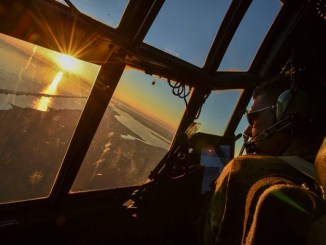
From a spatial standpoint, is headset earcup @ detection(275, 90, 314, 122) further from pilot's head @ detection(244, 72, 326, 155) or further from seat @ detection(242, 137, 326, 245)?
seat @ detection(242, 137, 326, 245)

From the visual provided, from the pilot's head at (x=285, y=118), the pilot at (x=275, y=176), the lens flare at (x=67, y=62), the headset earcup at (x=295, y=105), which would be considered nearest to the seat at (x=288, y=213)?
the pilot at (x=275, y=176)

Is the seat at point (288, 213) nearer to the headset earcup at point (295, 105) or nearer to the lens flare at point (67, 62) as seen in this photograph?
the headset earcup at point (295, 105)

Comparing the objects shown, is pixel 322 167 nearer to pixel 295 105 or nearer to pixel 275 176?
pixel 275 176

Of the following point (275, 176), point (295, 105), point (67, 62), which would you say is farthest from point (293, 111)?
point (67, 62)

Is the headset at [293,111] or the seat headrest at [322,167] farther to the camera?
the headset at [293,111]

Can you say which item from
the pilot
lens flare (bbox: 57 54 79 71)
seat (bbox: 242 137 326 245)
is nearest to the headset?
the pilot

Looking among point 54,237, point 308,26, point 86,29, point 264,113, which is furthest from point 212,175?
point 308,26

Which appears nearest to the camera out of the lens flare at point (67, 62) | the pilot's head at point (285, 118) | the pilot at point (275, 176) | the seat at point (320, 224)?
the seat at point (320, 224)
